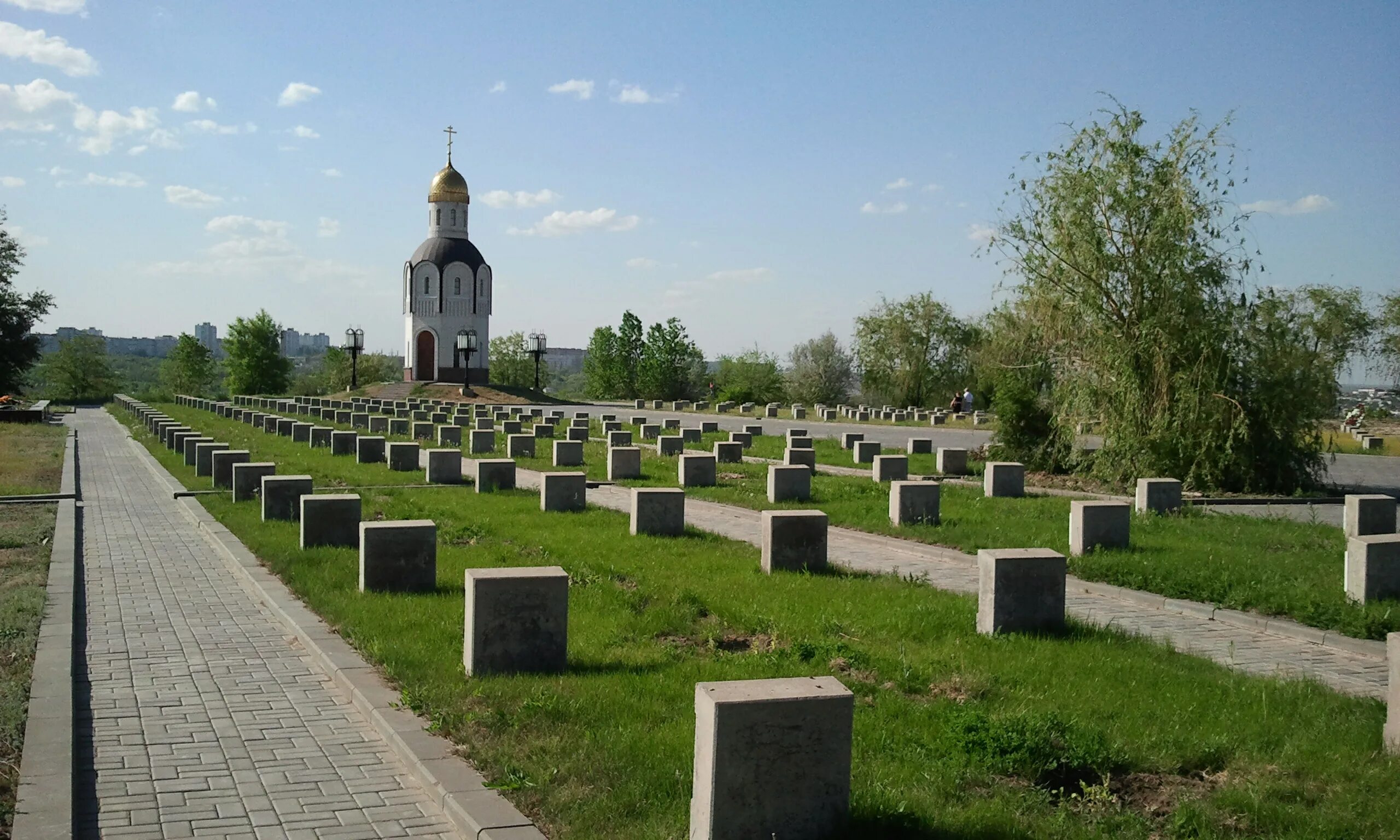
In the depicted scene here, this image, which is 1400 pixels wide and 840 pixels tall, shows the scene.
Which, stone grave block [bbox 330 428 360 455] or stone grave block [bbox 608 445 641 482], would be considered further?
stone grave block [bbox 330 428 360 455]

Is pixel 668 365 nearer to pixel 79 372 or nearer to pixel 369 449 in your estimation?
pixel 79 372

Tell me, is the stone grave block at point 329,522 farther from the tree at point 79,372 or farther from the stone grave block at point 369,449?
the tree at point 79,372

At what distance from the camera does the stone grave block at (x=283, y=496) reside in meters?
14.5

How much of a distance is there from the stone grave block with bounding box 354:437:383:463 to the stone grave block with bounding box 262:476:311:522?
9.13 metres

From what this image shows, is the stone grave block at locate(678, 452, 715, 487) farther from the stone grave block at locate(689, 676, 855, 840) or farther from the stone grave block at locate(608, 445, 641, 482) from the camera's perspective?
the stone grave block at locate(689, 676, 855, 840)

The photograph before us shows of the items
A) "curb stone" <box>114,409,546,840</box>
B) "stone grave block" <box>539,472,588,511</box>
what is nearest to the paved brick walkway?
"curb stone" <box>114,409,546,840</box>

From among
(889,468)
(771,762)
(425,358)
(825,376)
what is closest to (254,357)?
(425,358)

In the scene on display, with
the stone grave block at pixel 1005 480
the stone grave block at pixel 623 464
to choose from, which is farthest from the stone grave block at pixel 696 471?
the stone grave block at pixel 1005 480

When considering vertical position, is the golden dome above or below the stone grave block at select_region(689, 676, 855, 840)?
above

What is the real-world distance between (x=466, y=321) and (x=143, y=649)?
70.7 m

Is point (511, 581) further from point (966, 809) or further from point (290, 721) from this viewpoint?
point (966, 809)

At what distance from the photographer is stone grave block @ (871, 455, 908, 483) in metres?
20.2

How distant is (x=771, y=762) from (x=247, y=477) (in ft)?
45.6

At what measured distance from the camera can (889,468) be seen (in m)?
20.3
